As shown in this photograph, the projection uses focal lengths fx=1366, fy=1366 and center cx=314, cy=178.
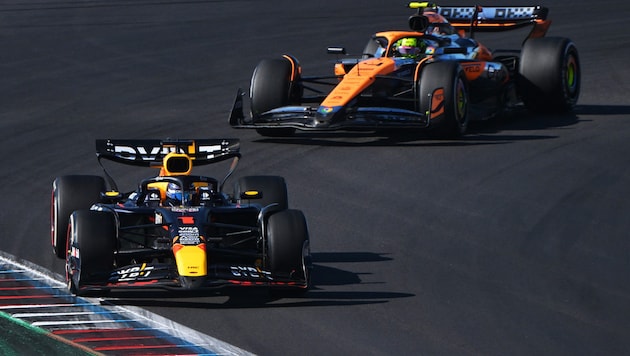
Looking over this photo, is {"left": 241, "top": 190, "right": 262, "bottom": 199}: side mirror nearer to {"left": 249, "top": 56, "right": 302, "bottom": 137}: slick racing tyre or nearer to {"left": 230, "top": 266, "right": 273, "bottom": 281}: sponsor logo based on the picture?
{"left": 230, "top": 266, "right": 273, "bottom": 281}: sponsor logo

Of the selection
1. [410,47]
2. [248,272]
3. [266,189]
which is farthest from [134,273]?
[410,47]

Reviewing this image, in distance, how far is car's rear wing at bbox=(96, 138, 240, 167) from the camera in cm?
1270

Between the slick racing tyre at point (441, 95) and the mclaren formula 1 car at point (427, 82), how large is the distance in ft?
0.04

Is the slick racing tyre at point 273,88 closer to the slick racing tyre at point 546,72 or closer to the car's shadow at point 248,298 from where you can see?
the slick racing tyre at point 546,72

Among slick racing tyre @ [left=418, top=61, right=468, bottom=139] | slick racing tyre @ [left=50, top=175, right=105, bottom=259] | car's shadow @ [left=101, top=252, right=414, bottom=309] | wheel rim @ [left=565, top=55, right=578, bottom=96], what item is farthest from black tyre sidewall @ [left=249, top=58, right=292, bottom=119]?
car's shadow @ [left=101, top=252, right=414, bottom=309]

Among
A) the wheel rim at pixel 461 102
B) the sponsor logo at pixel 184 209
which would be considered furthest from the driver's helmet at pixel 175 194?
the wheel rim at pixel 461 102

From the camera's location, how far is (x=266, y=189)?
1259 centimetres

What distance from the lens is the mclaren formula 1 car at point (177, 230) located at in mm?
10602

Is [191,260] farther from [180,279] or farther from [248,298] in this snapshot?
[248,298]

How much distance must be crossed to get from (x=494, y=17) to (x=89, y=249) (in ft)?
39.8

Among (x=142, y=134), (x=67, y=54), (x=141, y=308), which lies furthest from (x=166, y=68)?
(x=141, y=308)

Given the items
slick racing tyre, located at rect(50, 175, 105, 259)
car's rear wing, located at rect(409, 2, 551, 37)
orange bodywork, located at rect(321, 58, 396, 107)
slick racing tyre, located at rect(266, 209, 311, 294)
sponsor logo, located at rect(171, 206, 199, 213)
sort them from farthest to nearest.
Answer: car's rear wing, located at rect(409, 2, 551, 37), orange bodywork, located at rect(321, 58, 396, 107), slick racing tyre, located at rect(50, 175, 105, 259), sponsor logo, located at rect(171, 206, 199, 213), slick racing tyre, located at rect(266, 209, 311, 294)

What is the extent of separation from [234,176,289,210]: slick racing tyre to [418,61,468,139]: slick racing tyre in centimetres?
584

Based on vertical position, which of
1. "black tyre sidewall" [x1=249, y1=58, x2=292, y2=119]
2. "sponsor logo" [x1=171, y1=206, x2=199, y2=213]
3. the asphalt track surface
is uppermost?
"sponsor logo" [x1=171, y1=206, x2=199, y2=213]
